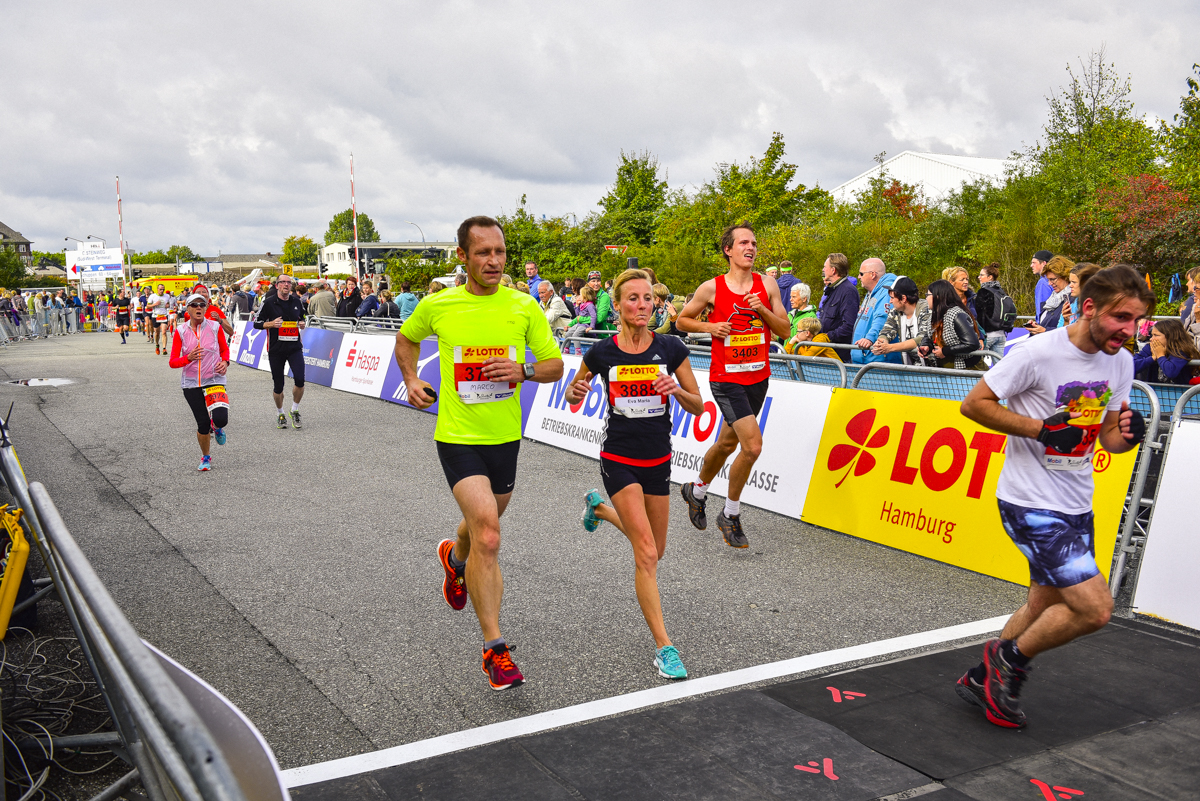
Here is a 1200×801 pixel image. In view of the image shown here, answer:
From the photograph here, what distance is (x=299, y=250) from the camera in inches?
6845

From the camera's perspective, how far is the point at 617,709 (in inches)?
152

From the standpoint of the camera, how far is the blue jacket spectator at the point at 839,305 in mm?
9539

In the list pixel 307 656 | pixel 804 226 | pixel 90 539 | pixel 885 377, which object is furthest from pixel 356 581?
pixel 804 226

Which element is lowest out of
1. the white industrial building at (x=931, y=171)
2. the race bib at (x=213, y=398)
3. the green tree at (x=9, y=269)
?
the green tree at (x=9, y=269)

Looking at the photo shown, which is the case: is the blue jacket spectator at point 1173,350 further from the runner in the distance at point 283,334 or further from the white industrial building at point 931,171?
the white industrial building at point 931,171

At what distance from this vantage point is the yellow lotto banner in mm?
5582

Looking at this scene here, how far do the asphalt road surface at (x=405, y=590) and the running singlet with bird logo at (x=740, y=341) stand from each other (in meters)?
1.30

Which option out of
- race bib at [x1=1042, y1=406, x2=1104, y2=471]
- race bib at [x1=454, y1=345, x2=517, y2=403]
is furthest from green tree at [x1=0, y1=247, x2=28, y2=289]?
race bib at [x1=1042, y1=406, x2=1104, y2=471]

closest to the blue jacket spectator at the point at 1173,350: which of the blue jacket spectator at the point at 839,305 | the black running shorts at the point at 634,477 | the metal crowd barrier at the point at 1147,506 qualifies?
the metal crowd barrier at the point at 1147,506

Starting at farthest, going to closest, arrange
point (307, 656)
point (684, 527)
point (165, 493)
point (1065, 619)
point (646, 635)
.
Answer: point (165, 493)
point (684, 527)
point (646, 635)
point (307, 656)
point (1065, 619)

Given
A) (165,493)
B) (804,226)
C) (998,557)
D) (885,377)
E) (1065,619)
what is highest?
(804,226)

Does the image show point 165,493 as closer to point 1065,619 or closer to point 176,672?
point 176,672

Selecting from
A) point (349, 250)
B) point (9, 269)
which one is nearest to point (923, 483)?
point (9, 269)

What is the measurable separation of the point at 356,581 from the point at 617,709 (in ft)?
8.08
